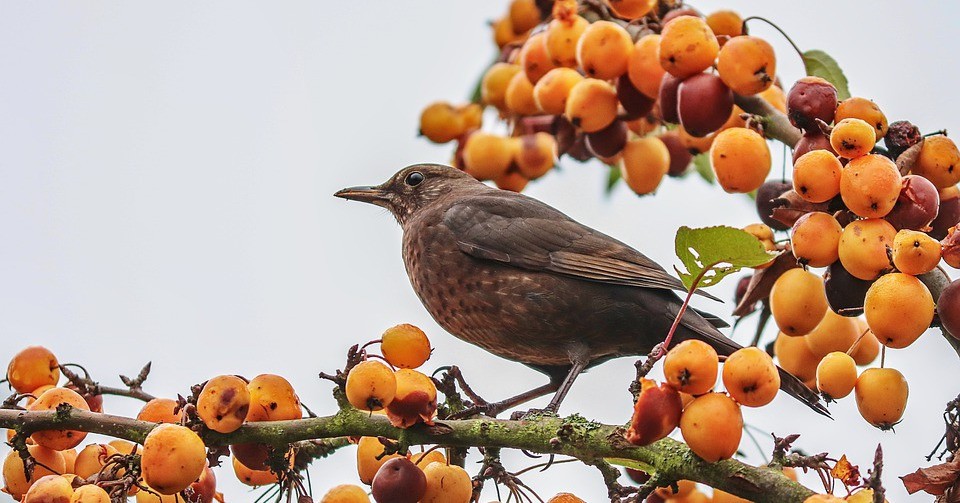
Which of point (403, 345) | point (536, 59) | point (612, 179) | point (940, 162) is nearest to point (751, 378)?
point (403, 345)

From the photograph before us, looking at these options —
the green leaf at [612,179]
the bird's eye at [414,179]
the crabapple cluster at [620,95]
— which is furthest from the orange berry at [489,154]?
the green leaf at [612,179]

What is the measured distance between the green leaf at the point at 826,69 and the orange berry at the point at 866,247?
1.17m

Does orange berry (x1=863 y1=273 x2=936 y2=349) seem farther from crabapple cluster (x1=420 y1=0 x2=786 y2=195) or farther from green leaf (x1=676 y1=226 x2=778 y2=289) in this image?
crabapple cluster (x1=420 y1=0 x2=786 y2=195)

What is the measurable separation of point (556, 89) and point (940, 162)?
152cm

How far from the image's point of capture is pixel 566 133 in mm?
4332

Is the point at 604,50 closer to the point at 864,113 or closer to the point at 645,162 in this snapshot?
the point at 645,162

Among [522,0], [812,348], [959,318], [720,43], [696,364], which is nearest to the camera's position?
[696,364]

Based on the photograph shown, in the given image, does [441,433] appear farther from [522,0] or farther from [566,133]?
[522,0]

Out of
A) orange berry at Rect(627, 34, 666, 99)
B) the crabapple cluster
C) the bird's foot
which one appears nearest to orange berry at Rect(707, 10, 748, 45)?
the crabapple cluster

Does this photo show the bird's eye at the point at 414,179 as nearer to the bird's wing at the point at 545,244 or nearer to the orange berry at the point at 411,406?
the bird's wing at the point at 545,244

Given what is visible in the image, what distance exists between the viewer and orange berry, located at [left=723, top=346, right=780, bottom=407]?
2271 millimetres

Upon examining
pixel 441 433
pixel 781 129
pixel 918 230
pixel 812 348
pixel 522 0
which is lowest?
pixel 441 433

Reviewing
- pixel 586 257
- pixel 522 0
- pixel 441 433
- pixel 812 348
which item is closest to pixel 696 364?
pixel 441 433

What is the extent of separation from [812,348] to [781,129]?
2.12ft
